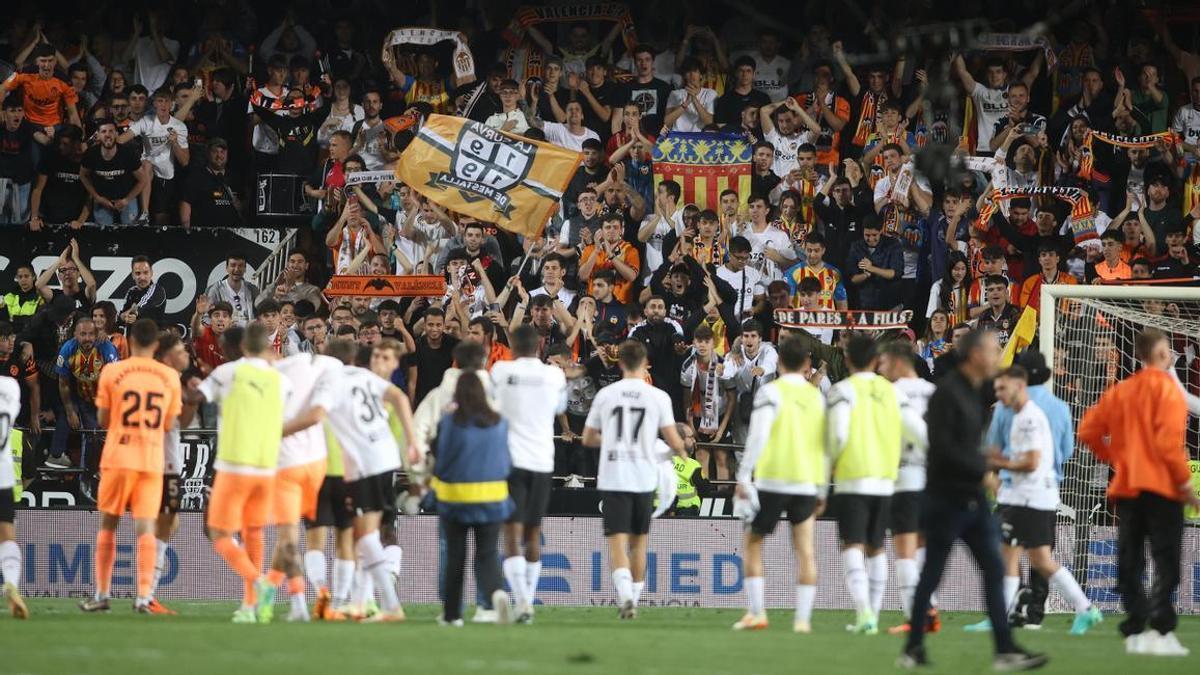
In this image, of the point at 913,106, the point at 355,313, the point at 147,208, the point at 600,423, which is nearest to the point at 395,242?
the point at 355,313

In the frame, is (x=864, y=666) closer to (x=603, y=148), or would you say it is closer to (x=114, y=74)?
(x=603, y=148)

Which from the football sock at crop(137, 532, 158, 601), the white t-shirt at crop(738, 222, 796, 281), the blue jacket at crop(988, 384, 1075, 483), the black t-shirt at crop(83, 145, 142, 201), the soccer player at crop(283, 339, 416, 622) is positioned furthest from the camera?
the black t-shirt at crop(83, 145, 142, 201)

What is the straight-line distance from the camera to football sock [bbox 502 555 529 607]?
13.8 m

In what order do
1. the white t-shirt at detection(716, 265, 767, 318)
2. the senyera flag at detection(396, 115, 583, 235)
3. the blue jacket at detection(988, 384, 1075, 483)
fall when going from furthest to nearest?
1. the senyera flag at detection(396, 115, 583, 235)
2. the white t-shirt at detection(716, 265, 767, 318)
3. the blue jacket at detection(988, 384, 1075, 483)

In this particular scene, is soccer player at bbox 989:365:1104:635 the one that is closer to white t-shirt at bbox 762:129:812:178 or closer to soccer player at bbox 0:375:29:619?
soccer player at bbox 0:375:29:619

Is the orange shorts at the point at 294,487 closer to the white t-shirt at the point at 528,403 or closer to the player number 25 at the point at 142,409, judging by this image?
the player number 25 at the point at 142,409

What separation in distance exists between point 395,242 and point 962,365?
13.3 m

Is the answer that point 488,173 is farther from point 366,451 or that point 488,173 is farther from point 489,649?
point 489,649

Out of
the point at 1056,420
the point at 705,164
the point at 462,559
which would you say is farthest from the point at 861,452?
the point at 705,164

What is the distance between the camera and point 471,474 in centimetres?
1286

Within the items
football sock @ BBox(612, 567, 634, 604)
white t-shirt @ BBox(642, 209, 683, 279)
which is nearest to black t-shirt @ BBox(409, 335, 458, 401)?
white t-shirt @ BBox(642, 209, 683, 279)

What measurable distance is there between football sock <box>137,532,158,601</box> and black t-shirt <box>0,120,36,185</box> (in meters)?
11.1

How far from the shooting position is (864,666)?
1077 centimetres

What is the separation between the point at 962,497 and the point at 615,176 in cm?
1297
